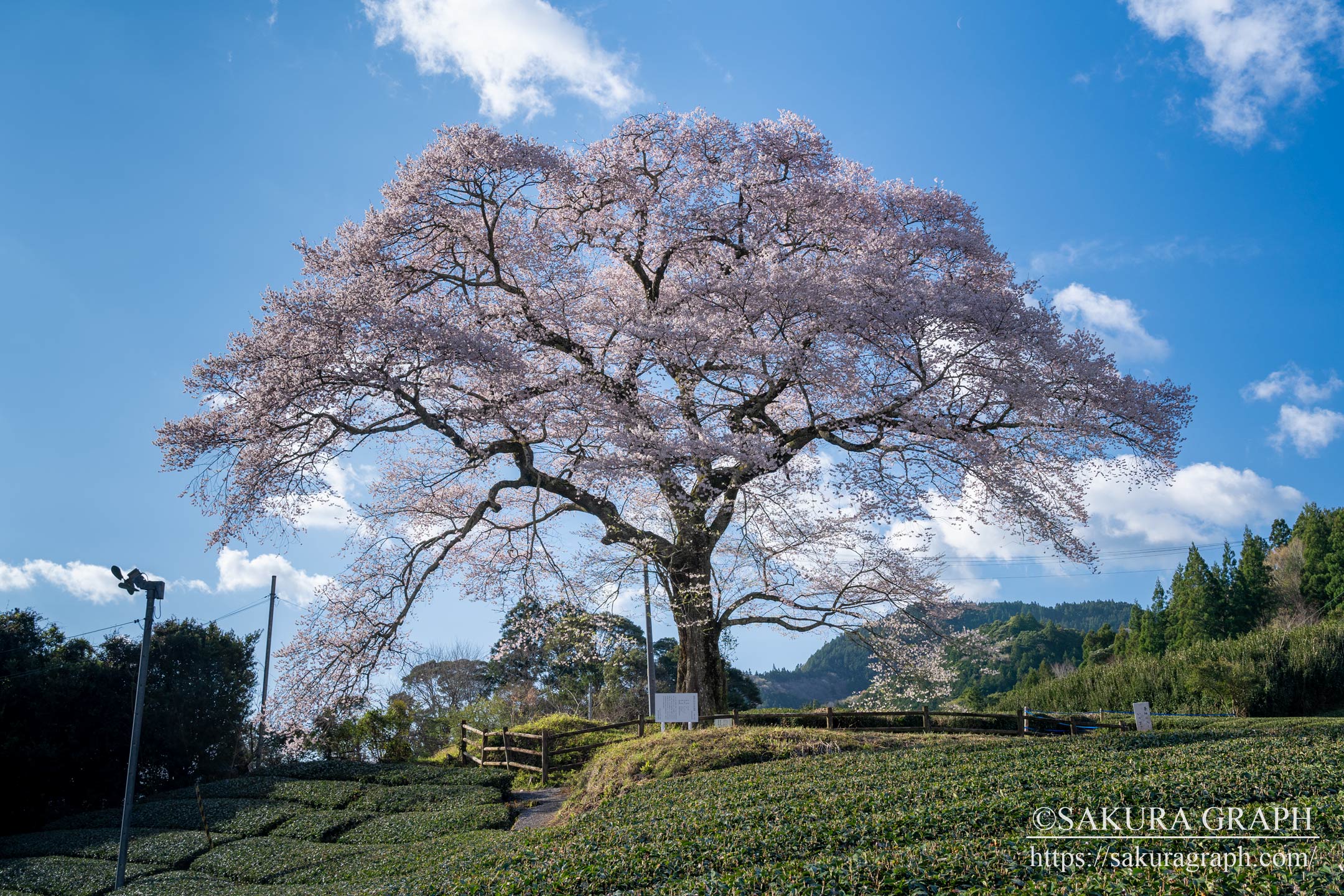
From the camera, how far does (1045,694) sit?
111ft

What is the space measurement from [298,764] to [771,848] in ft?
57.1

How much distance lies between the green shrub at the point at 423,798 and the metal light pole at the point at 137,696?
13.1 feet

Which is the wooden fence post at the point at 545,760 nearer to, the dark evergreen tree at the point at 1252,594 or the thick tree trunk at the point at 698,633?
the thick tree trunk at the point at 698,633

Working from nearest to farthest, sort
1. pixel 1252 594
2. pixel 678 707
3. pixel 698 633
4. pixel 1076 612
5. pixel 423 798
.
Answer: pixel 678 707 < pixel 698 633 < pixel 423 798 < pixel 1252 594 < pixel 1076 612

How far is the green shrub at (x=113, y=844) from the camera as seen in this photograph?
1358 cm

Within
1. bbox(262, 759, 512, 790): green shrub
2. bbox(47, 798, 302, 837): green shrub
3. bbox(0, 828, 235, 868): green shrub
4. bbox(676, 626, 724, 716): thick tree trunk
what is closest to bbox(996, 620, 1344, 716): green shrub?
bbox(676, 626, 724, 716): thick tree trunk

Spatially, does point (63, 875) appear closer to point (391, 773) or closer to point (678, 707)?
point (391, 773)

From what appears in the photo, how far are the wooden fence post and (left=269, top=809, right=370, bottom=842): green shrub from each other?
13.1 ft

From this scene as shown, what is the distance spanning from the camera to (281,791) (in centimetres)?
1716

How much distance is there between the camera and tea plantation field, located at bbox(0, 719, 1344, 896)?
5.12 metres

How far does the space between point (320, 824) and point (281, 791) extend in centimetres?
380

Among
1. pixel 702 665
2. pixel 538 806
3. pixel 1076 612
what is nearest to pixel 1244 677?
pixel 702 665

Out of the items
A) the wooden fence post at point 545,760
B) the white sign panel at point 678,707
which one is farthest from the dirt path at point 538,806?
the white sign panel at point 678,707

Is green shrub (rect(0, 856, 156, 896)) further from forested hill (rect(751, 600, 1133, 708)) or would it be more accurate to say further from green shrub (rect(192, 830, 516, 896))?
forested hill (rect(751, 600, 1133, 708))
